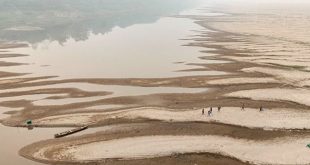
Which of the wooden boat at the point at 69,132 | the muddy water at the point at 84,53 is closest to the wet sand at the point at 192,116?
the wooden boat at the point at 69,132

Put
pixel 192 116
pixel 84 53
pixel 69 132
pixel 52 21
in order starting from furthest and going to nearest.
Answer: pixel 52 21 → pixel 84 53 → pixel 192 116 → pixel 69 132

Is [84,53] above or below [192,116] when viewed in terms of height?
above

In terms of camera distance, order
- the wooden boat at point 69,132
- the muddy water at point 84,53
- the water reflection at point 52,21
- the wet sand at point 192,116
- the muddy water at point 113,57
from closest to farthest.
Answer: the wet sand at point 192,116
the wooden boat at point 69,132
the muddy water at point 84,53
the muddy water at point 113,57
the water reflection at point 52,21

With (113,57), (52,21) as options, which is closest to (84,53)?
(113,57)

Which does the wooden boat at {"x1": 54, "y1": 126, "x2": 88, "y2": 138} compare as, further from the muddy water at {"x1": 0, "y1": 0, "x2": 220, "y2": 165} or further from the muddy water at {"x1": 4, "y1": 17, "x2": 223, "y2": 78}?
the muddy water at {"x1": 4, "y1": 17, "x2": 223, "y2": 78}

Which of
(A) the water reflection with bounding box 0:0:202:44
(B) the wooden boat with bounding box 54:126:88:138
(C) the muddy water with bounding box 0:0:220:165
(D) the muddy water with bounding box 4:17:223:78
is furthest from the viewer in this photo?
(A) the water reflection with bounding box 0:0:202:44

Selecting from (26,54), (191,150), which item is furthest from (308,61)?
(26,54)

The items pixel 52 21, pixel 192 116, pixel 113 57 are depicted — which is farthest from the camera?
pixel 52 21

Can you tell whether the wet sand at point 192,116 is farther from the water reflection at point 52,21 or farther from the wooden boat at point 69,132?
the water reflection at point 52,21

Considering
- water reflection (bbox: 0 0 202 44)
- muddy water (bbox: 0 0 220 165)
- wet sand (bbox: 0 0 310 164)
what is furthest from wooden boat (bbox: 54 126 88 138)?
water reflection (bbox: 0 0 202 44)

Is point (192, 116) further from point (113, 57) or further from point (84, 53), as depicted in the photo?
point (84, 53)

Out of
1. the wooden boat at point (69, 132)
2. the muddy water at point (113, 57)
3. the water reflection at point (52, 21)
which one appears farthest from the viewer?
the water reflection at point (52, 21)
